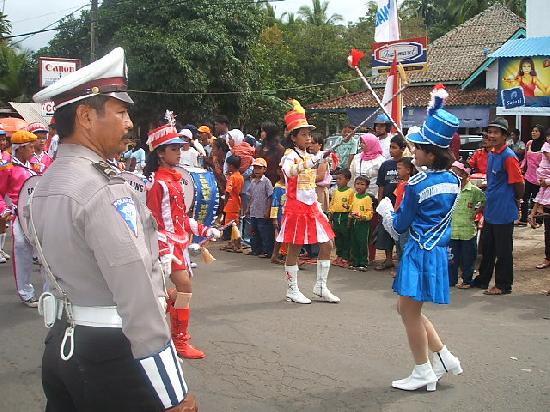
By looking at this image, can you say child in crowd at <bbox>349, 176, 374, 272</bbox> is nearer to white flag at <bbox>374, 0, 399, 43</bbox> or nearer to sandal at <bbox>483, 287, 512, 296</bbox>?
sandal at <bbox>483, 287, 512, 296</bbox>

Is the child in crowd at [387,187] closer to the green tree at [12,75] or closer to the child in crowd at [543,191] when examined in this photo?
the child in crowd at [543,191]

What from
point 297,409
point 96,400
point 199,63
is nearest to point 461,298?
point 297,409

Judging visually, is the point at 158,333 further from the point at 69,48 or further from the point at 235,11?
the point at 69,48

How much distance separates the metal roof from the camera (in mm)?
18477

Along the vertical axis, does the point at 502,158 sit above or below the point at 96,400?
above

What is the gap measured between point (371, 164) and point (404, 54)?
9.30 ft

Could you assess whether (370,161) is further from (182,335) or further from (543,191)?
(182,335)

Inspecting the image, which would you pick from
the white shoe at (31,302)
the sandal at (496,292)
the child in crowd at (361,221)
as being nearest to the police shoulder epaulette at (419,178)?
the sandal at (496,292)

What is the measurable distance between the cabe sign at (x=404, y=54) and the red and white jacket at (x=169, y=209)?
7.18 m

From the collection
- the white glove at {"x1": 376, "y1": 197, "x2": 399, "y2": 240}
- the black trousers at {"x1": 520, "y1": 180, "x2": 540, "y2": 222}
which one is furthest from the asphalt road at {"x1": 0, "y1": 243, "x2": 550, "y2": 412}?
the black trousers at {"x1": 520, "y1": 180, "x2": 540, "y2": 222}

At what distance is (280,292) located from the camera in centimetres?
835

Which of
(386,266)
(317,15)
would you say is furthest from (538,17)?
(317,15)

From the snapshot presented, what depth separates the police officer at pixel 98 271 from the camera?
90.4 inches

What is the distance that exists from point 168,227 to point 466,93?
23159mm
